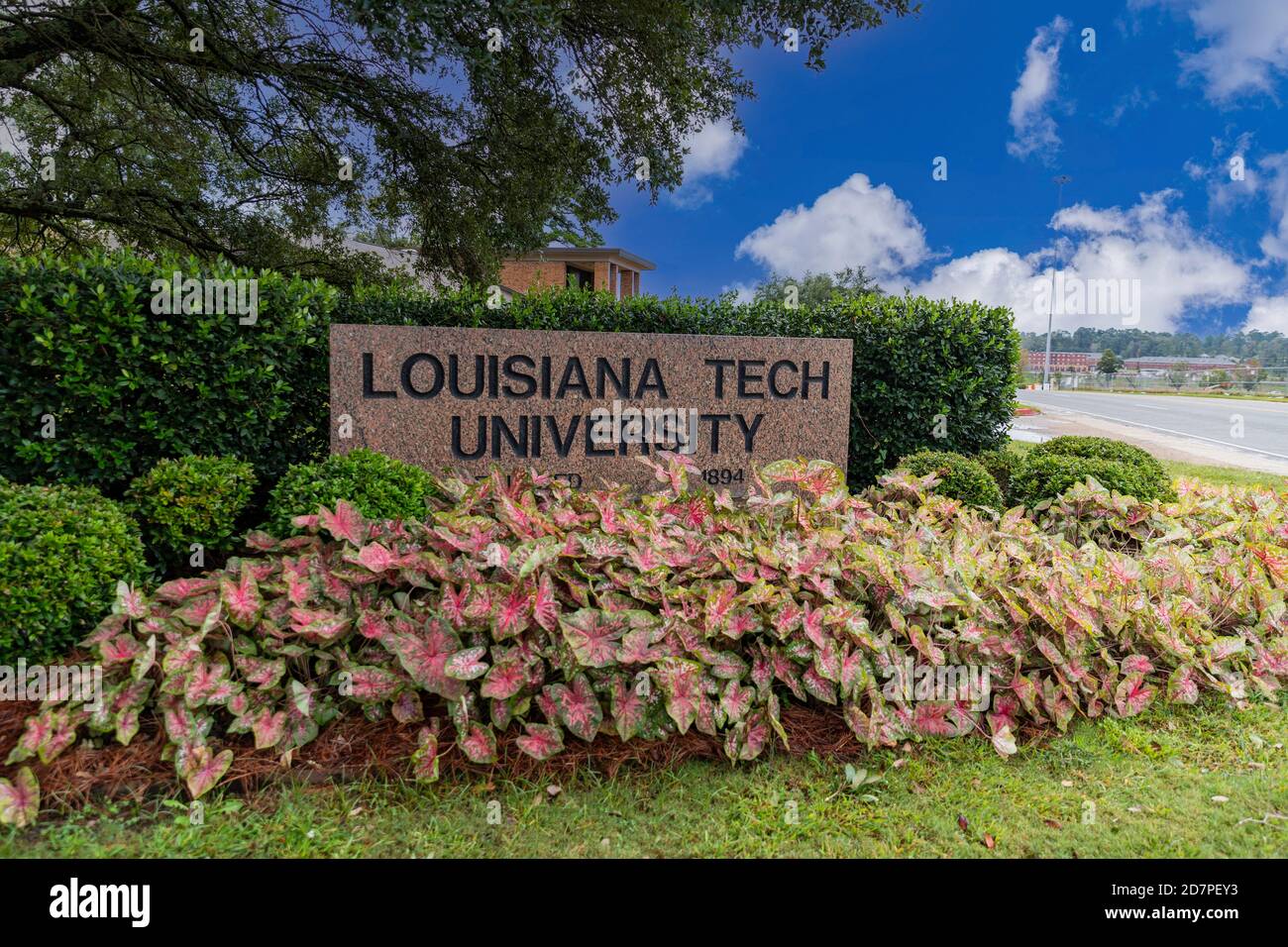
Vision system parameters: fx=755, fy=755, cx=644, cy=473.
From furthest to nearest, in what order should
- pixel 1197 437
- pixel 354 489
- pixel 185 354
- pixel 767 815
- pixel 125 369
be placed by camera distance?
pixel 1197 437 < pixel 185 354 < pixel 125 369 < pixel 354 489 < pixel 767 815

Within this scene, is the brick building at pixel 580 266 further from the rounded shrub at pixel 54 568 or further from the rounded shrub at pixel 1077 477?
the rounded shrub at pixel 54 568

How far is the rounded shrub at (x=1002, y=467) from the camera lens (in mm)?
6543

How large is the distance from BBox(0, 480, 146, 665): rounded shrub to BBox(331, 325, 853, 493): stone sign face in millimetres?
1826

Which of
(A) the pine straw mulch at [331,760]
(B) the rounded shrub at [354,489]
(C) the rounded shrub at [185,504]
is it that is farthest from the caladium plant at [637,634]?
(C) the rounded shrub at [185,504]

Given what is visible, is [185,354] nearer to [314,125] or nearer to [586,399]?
A: [586,399]

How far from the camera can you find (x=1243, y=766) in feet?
10.1

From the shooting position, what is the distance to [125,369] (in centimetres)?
461

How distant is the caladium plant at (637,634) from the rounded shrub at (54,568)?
37 cm

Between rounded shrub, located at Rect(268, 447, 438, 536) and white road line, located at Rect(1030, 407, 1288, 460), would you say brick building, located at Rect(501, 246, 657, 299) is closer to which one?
white road line, located at Rect(1030, 407, 1288, 460)

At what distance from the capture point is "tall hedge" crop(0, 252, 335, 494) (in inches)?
177

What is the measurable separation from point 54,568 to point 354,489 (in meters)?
1.38

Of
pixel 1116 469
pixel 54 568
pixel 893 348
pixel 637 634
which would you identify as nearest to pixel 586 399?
pixel 893 348
